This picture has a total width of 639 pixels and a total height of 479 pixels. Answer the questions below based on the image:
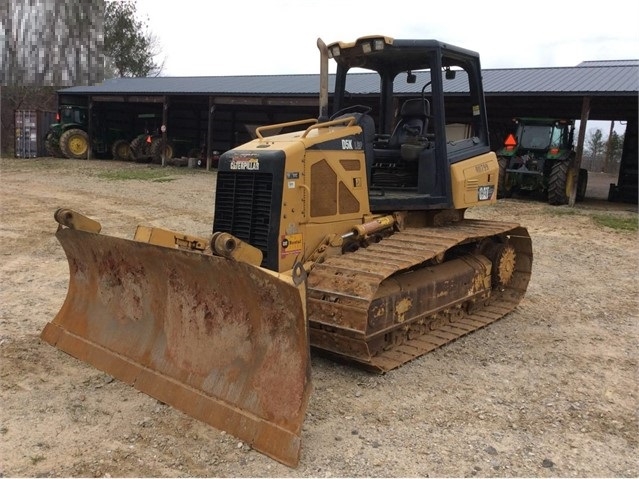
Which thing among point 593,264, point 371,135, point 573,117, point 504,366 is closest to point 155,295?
point 371,135

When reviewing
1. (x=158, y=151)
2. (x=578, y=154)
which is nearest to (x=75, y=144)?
(x=158, y=151)

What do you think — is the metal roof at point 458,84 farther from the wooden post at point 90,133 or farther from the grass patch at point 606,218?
the grass patch at point 606,218

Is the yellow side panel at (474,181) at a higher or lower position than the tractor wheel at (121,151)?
higher

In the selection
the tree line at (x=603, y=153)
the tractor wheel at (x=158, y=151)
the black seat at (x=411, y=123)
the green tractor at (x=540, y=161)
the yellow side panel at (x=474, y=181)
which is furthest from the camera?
the tree line at (x=603, y=153)

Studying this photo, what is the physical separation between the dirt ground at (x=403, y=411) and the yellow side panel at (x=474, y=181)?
1.30 metres

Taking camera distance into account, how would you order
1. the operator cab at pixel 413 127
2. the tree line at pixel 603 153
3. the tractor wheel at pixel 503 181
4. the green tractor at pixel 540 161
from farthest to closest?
the tree line at pixel 603 153 < the tractor wheel at pixel 503 181 < the green tractor at pixel 540 161 < the operator cab at pixel 413 127

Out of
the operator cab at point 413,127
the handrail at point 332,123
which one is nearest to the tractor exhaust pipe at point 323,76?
the operator cab at point 413,127

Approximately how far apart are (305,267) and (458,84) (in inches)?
524

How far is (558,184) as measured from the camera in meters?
14.5

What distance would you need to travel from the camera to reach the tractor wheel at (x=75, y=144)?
24.9m

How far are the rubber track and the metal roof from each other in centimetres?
691

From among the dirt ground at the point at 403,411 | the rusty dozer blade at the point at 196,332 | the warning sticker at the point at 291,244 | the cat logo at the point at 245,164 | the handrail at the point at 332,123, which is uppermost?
the handrail at the point at 332,123

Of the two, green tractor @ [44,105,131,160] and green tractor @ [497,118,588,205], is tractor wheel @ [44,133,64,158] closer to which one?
green tractor @ [44,105,131,160]

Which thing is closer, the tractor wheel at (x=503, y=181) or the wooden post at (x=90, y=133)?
the tractor wheel at (x=503, y=181)
